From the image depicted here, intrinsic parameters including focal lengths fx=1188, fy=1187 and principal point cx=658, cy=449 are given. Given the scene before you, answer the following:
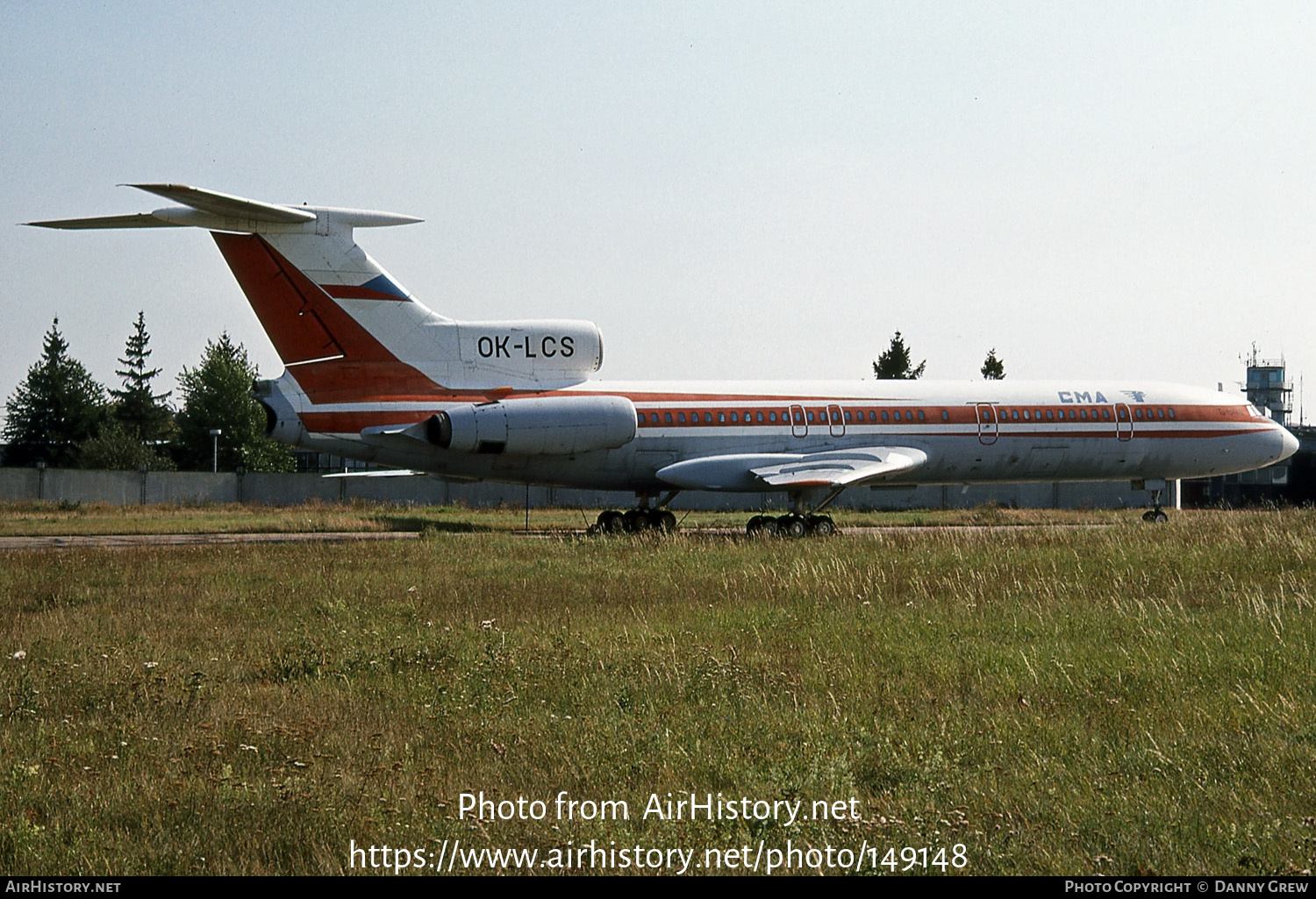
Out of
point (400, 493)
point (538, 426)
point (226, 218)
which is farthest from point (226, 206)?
point (400, 493)

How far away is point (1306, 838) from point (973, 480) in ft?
75.8

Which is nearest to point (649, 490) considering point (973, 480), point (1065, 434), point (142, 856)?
point (973, 480)

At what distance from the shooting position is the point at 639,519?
87.0ft

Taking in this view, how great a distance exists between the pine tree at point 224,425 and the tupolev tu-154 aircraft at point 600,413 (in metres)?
55.7

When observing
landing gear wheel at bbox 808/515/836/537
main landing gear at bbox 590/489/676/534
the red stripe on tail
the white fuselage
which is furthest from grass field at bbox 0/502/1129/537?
landing gear wheel at bbox 808/515/836/537

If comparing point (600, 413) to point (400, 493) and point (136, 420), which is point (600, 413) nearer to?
point (400, 493)

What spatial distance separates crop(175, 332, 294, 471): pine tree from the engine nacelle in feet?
189

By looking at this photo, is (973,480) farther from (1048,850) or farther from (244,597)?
(1048,850)

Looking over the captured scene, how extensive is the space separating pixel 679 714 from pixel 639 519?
1949 centimetres

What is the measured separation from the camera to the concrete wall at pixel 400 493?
4384 centimetres

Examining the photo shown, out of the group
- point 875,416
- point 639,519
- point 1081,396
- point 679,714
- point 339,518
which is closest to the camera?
point 679,714

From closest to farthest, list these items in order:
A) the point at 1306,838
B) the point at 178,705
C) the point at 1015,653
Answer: the point at 1306,838 → the point at 178,705 → the point at 1015,653

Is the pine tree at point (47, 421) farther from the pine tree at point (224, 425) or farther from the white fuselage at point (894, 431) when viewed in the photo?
the white fuselage at point (894, 431)

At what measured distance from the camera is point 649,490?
2553cm
